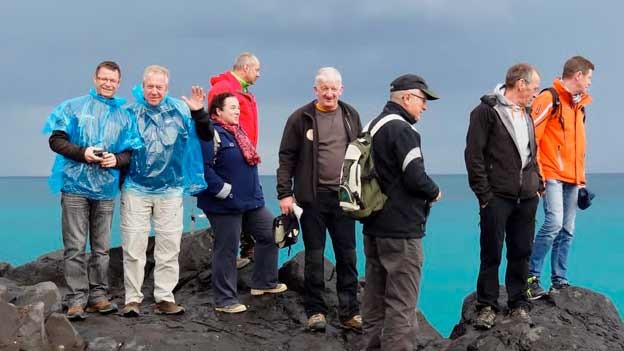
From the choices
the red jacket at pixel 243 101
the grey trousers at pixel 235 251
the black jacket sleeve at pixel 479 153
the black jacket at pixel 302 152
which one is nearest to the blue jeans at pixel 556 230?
the black jacket sleeve at pixel 479 153

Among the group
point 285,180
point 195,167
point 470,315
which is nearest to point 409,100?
point 285,180

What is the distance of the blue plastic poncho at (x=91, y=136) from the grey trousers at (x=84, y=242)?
0.37 feet

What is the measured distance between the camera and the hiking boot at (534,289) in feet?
22.0

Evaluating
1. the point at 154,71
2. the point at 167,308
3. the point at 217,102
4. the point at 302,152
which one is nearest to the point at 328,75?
the point at 302,152

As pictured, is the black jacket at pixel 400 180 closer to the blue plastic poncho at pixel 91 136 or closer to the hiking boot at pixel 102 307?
the blue plastic poncho at pixel 91 136

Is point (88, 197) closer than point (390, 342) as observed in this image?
No

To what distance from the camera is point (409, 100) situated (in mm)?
4996

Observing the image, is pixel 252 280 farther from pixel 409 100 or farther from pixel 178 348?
pixel 409 100

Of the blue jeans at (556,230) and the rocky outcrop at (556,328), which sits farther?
the blue jeans at (556,230)

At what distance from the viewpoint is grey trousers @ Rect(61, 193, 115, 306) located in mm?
5855

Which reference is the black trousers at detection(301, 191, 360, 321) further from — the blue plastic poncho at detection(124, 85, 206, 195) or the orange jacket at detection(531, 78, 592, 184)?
the orange jacket at detection(531, 78, 592, 184)

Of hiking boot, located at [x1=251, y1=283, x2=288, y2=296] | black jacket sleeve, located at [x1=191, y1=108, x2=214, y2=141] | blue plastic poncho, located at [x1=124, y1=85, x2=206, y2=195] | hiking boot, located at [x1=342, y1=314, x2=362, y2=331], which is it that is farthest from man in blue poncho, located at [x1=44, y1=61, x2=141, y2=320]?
hiking boot, located at [x1=342, y1=314, x2=362, y2=331]

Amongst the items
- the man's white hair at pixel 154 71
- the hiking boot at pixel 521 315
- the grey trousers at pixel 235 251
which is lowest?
the hiking boot at pixel 521 315

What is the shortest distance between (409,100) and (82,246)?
308cm
